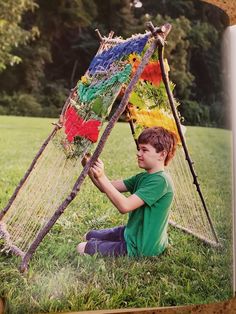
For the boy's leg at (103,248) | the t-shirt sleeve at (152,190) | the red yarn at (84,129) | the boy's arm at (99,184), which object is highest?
the red yarn at (84,129)

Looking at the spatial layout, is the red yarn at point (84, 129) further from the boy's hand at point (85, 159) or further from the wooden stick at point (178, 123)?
the wooden stick at point (178, 123)

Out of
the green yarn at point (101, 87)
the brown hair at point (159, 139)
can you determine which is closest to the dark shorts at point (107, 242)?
the brown hair at point (159, 139)

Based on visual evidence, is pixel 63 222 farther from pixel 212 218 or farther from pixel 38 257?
pixel 212 218

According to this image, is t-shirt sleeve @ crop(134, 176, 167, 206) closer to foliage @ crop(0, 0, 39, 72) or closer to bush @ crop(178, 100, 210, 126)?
bush @ crop(178, 100, 210, 126)

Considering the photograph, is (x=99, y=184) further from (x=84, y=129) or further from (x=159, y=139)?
(x=159, y=139)

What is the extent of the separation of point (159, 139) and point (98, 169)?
1.17 ft

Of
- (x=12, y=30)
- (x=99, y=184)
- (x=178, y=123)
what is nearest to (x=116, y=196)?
(x=99, y=184)

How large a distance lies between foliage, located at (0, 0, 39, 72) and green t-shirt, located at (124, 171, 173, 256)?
821 millimetres

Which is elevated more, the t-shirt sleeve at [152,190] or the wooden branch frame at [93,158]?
the wooden branch frame at [93,158]

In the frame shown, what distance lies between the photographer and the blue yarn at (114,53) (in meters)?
3.12

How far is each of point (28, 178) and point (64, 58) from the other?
59 cm

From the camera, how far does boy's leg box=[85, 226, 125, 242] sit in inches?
125

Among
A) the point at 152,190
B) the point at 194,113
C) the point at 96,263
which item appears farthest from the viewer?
the point at 194,113

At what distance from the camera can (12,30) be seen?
2994 millimetres
